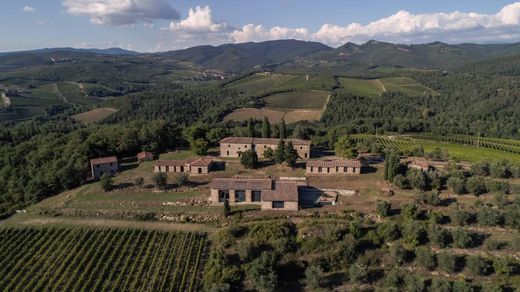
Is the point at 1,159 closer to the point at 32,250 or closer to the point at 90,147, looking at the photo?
the point at 90,147

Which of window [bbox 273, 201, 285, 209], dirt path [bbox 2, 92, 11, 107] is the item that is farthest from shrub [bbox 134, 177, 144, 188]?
dirt path [bbox 2, 92, 11, 107]

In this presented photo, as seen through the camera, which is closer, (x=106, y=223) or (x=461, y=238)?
(x=461, y=238)

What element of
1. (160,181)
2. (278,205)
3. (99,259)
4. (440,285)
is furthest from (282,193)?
(99,259)

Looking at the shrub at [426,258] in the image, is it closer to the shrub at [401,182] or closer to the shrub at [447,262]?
the shrub at [447,262]

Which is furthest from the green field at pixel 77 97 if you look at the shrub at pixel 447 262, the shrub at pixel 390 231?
the shrub at pixel 447 262

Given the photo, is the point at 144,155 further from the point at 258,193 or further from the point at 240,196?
the point at 258,193

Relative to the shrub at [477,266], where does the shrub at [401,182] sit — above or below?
above

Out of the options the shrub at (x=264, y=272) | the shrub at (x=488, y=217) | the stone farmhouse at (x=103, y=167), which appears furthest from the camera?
the stone farmhouse at (x=103, y=167)

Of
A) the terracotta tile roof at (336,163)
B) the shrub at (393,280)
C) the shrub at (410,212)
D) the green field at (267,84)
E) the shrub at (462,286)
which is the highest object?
the green field at (267,84)
